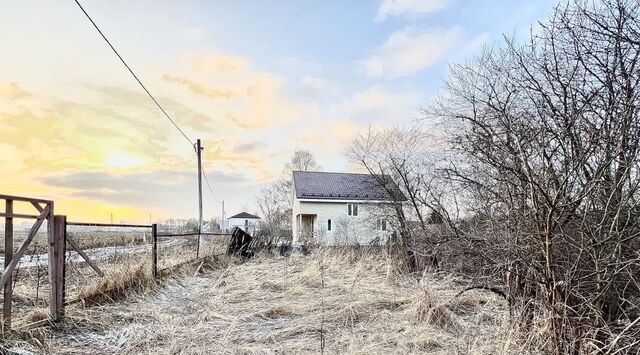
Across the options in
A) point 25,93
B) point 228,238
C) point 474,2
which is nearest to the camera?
point 474,2

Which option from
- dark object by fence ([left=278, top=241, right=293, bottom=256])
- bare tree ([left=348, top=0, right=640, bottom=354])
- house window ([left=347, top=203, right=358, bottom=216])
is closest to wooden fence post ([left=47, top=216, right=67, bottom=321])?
bare tree ([left=348, top=0, right=640, bottom=354])

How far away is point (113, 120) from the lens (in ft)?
32.5

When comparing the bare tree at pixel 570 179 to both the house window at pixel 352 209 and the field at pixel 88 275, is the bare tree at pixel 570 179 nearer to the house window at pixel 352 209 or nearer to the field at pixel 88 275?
the field at pixel 88 275

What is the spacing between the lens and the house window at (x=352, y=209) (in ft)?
84.7

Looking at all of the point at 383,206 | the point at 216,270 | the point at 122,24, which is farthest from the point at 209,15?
the point at 383,206

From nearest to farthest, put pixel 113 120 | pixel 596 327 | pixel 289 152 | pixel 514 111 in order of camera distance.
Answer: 1. pixel 596 327
2. pixel 514 111
3. pixel 113 120
4. pixel 289 152

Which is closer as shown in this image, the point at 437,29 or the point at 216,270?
the point at 437,29

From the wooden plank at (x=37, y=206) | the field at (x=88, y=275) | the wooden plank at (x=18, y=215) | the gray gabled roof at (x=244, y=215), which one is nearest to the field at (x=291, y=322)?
the field at (x=88, y=275)

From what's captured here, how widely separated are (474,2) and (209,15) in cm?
563

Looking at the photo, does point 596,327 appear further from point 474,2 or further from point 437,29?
point 437,29

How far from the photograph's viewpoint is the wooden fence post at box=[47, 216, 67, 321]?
4625 millimetres

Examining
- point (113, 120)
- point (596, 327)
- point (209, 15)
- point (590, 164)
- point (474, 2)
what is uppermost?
point (209, 15)

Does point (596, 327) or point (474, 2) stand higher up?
point (474, 2)

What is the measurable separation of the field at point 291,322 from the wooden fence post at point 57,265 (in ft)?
0.70
